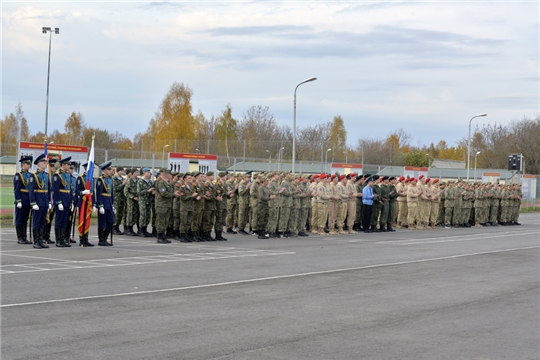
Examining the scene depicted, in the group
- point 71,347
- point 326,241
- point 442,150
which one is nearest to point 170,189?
point 326,241

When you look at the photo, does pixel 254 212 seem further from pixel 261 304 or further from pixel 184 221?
pixel 261 304

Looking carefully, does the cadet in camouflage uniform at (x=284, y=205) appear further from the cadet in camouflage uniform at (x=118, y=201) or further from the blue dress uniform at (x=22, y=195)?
the blue dress uniform at (x=22, y=195)

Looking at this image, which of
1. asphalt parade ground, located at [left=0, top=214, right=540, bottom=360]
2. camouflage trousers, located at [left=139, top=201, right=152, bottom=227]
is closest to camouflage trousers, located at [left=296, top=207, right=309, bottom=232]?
camouflage trousers, located at [left=139, top=201, right=152, bottom=227]

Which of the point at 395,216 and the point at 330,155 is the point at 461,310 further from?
the point at 330,155

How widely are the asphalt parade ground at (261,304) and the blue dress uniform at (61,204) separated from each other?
1.41ft

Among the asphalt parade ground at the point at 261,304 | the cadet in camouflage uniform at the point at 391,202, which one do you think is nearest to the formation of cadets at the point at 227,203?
the cadet in camouflage uniform at the point at 391,202

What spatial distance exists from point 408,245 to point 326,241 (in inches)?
98.3

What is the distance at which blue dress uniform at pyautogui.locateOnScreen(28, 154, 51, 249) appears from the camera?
16328mm

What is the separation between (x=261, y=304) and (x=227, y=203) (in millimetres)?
13641

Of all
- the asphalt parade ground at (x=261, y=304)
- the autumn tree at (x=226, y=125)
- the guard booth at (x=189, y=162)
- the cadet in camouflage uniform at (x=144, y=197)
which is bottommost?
the asphalt parade ground at (x=261, y=304)

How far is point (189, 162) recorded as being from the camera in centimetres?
2845

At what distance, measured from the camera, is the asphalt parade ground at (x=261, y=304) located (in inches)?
293

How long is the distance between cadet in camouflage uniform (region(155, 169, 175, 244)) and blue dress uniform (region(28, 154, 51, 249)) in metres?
3.13

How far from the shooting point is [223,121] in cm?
9994
